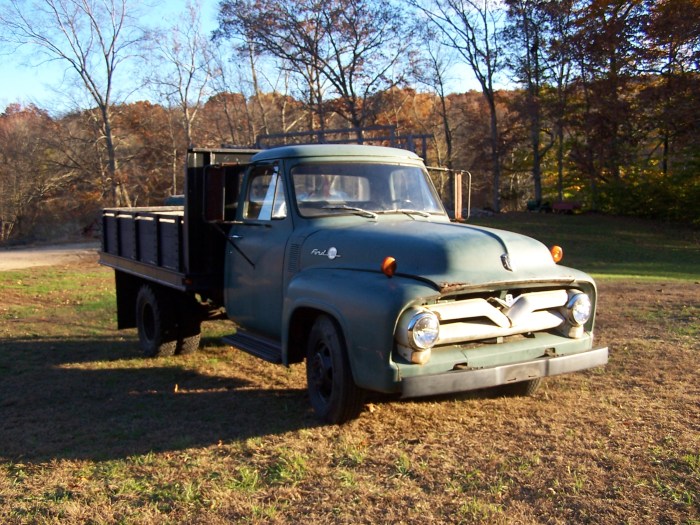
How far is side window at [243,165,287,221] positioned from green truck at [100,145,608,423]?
17 millimetres

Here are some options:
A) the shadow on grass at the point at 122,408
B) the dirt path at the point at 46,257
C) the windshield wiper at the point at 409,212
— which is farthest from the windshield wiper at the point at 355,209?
the dirt path at the point at 46,257

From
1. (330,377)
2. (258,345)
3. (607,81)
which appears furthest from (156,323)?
(607,81)

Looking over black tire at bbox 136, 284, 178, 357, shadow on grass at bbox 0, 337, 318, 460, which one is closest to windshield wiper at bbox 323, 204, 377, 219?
shadow on grass at bbox 0, 337, 318, 460

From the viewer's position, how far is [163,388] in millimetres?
6641

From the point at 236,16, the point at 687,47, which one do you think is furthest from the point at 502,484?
the point at 236,16

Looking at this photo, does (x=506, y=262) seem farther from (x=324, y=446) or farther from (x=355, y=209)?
(x=324, y=446)

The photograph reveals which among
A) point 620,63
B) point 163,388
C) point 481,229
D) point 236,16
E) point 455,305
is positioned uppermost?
point 236,16

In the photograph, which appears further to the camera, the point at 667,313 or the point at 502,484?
the point at 667,313

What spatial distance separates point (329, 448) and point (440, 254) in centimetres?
148

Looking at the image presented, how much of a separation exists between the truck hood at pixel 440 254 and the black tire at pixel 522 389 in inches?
43.6

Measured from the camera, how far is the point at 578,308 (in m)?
5.11

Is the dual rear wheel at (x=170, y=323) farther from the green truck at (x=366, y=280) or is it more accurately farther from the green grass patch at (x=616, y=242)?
the green grass patch at (x=616, y=242)

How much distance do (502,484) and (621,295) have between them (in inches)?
323

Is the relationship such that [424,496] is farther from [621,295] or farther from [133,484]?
[621,295]
